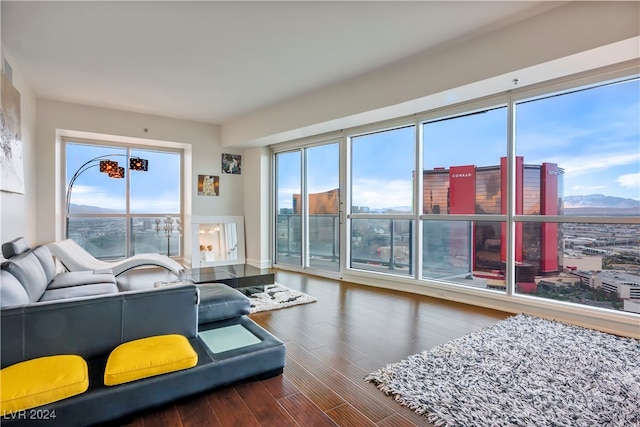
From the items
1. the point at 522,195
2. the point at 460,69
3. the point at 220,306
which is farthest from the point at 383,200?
the point at 220,306

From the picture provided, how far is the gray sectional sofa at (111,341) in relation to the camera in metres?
1.59

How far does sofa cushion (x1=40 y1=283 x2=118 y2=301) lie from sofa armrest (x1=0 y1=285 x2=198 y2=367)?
4.35 ft

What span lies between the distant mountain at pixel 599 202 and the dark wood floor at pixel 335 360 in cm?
144

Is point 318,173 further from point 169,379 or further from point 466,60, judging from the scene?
point 169,379

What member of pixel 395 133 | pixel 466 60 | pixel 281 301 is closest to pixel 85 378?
pixel 281 301

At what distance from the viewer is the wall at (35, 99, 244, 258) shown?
5160mm

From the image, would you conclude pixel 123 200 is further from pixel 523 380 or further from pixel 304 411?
pixel 523 380

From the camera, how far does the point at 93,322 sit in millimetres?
1862

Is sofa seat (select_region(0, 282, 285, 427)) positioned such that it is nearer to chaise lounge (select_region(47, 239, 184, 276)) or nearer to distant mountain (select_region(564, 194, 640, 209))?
chaise lounge (select_region(47, 239, 184, 276))

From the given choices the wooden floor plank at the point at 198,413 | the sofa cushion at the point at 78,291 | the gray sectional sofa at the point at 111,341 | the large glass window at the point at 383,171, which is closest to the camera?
the gray sectional sofa at the point at 111,341

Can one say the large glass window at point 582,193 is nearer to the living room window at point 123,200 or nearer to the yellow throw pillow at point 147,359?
the yellow throw pillow at point 147,359

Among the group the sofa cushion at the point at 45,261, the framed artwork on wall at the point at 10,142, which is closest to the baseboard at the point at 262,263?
the sofa cushion at the point at 45,261

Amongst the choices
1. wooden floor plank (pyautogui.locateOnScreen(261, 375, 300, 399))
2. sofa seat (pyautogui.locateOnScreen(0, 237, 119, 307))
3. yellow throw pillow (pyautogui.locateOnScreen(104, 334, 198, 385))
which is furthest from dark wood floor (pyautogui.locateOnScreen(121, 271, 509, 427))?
sofa seat (pyautogui.locateOnScreen(0, 237, 119, 307))

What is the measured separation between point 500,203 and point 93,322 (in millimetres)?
4160
